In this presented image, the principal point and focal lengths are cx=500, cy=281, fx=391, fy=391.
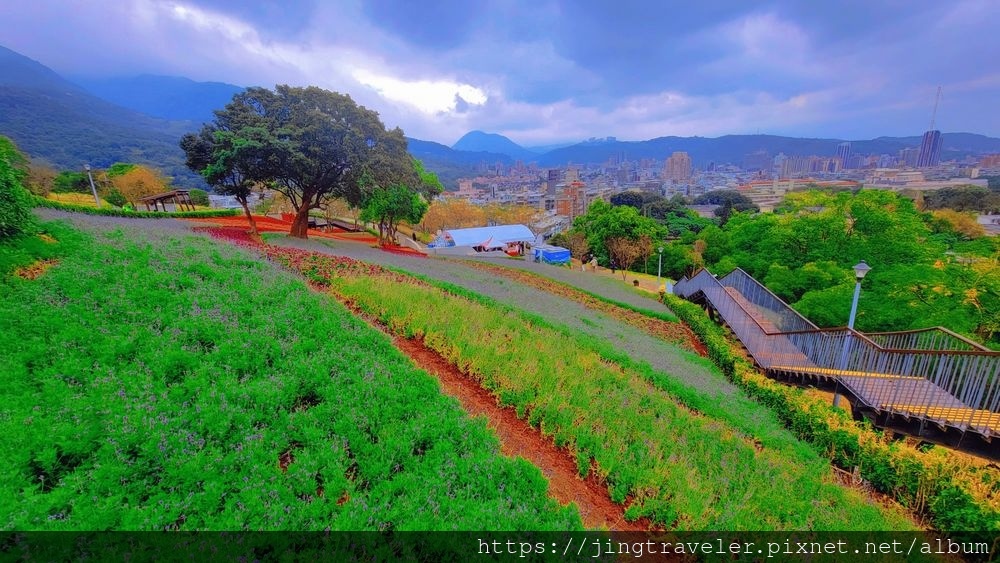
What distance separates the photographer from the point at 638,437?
4.74m

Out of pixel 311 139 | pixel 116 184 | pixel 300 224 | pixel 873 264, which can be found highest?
pixel 311 139

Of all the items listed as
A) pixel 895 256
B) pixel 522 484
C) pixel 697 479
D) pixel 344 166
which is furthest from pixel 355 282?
pixel 895 256

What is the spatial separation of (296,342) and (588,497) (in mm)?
3948

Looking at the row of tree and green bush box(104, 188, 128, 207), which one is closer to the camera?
green bush box(104, 188, 128, 207)

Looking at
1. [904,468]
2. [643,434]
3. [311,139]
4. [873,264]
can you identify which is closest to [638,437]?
[643,434]

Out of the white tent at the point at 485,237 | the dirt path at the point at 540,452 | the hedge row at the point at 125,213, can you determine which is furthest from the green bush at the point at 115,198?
the dirt path at the point at 540,452

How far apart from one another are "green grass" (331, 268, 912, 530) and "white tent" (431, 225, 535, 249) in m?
31.4

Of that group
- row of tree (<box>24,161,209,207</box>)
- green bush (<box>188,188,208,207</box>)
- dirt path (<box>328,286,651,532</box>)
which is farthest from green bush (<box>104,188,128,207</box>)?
dirt path (<box>328,286,651,532</box>)

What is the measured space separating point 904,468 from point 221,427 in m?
8.14

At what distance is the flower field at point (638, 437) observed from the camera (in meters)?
3.82

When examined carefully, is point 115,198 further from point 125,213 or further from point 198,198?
point 125,213

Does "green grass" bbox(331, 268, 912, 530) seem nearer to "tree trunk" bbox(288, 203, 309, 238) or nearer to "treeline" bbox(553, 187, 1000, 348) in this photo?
"treeline" bbox(553, 187, 1000, 348)

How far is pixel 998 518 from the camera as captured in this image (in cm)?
428

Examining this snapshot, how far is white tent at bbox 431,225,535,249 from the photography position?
39672 mm
